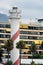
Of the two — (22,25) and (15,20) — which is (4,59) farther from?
(22,25)

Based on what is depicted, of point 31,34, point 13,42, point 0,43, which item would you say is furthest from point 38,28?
point 13,42

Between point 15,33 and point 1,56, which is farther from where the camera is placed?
point 1,56

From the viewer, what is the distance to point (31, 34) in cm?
12212

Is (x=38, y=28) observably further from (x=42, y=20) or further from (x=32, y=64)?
(x=32, y=64)

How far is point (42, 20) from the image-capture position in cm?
14350

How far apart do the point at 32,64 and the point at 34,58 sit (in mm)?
14286

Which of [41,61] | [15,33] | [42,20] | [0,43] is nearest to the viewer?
[15,33]

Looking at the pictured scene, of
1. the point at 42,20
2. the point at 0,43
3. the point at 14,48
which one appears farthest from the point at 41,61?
the point at 42,20

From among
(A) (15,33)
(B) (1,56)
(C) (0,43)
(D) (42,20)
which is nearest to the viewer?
(A) (15,33)

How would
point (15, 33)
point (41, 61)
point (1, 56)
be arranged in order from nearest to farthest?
point (15, 33)
point (41, 61)
point (1, 56)

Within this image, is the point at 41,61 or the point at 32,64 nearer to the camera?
the point at 32,64

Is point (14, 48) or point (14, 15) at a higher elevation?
point (14, 15)

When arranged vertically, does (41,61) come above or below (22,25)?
below

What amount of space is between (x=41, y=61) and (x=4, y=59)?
9.30 metres
